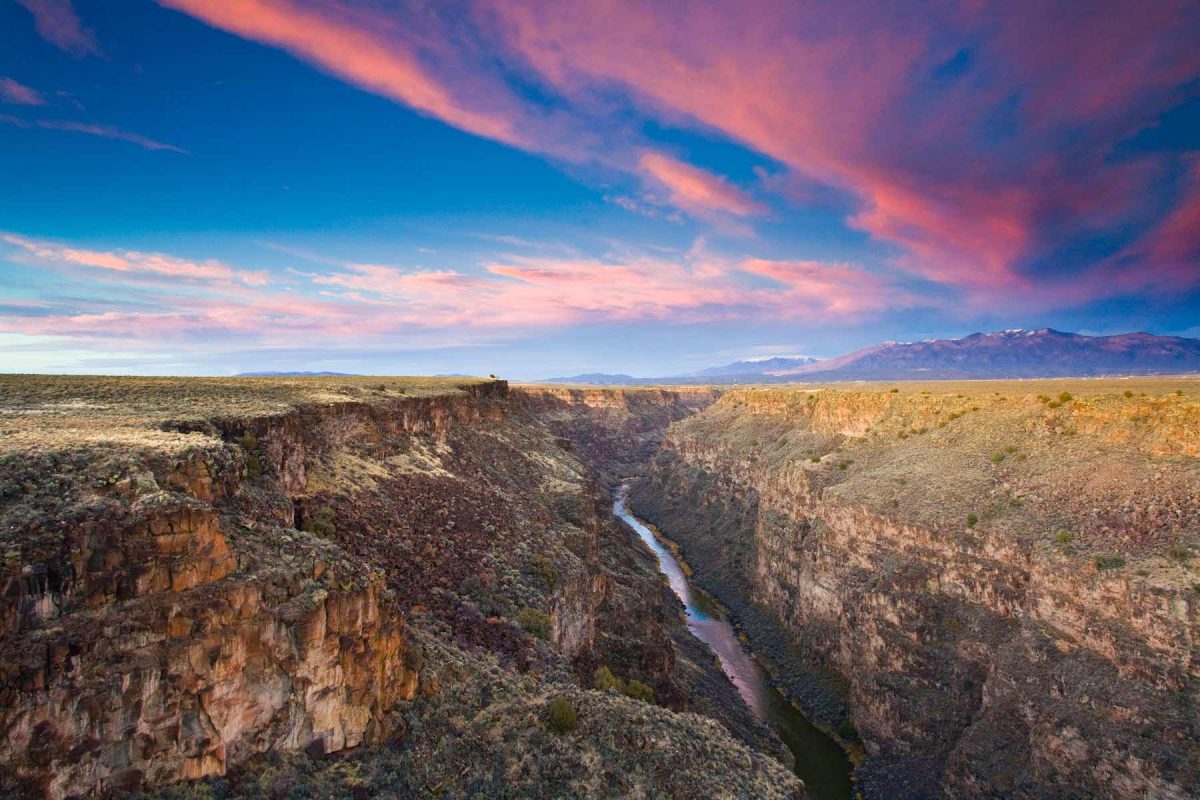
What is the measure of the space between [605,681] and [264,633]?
64.2 feet

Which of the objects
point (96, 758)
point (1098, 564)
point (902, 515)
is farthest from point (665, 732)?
point (902, 515)

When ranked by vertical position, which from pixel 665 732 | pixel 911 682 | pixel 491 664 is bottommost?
pixel 911 682

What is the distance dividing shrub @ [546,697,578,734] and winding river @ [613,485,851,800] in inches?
991

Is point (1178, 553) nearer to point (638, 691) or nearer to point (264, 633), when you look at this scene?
point (638, 691)

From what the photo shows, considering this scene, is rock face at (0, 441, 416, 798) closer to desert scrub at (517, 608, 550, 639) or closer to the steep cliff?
the steep cliff

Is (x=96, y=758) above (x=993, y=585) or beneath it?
above

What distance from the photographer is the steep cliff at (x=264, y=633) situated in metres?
10.8

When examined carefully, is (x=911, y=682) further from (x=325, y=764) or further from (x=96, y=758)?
(x=96, y=758)

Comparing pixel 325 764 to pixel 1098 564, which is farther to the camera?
pixel 1098 564

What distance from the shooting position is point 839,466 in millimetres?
55281

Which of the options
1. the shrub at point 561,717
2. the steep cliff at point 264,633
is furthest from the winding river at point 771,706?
the shrub at point 561,717

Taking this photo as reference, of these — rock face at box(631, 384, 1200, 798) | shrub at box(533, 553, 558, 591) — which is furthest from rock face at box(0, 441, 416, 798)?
rock face at box(631, 384, 1200, 798)

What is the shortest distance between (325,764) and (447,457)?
31.5 meters

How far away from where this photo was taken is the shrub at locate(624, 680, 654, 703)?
97.7 feet
